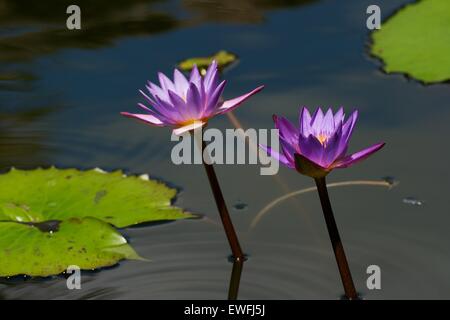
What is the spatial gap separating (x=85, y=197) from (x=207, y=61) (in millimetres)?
851

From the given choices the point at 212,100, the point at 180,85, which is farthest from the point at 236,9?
the point at 212,100

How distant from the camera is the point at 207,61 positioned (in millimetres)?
2955

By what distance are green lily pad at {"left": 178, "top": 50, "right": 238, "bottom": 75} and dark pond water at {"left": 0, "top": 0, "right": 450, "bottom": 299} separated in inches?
1.8

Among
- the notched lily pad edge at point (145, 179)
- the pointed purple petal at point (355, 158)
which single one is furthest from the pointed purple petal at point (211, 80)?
the notched lily pad edge at point (145, 179)

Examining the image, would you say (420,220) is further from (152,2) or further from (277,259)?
(152,2)

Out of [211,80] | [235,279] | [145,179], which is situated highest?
[211,80]

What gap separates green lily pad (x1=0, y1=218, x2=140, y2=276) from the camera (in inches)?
79.0

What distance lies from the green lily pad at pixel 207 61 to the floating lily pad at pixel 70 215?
685mm

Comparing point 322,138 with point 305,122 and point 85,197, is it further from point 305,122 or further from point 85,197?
point 85,197

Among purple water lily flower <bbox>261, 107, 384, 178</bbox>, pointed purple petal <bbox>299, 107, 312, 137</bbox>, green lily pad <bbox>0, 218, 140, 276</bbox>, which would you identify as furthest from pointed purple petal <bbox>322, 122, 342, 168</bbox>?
green lily pad <bbox>0, 218, 140, 276</bbox>

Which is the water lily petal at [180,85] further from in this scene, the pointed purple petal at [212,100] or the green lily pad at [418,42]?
the green lily pad at [418,42]

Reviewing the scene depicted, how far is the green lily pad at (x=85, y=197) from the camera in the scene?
7.25 ft
